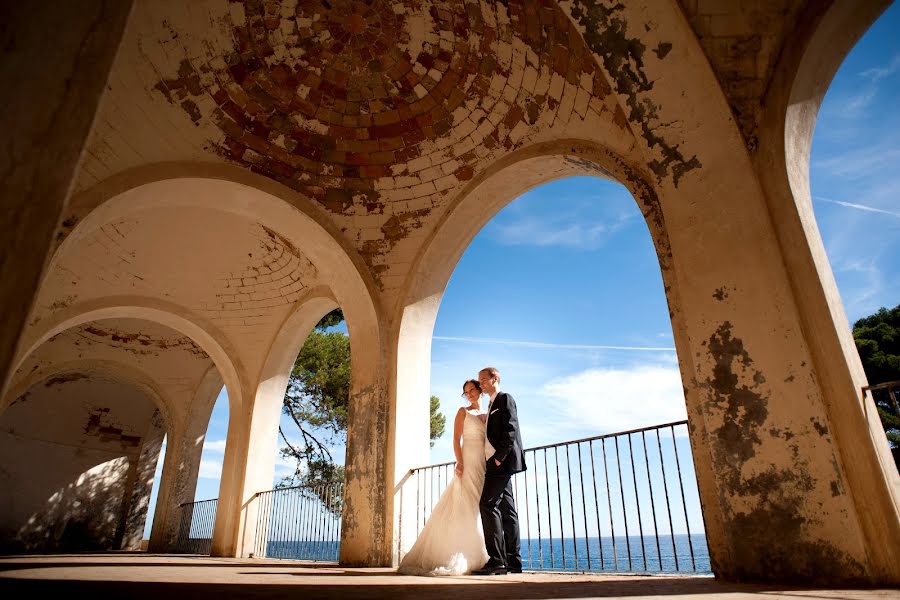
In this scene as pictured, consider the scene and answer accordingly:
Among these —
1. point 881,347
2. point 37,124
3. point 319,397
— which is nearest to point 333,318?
point 319,397

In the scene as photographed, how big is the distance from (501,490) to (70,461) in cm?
1327

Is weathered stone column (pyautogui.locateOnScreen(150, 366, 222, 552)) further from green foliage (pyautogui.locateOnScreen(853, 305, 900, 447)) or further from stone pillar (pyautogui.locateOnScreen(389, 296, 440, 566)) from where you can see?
green foliage (pyautogui.locateOnScreen(853, 305, 900, 447))

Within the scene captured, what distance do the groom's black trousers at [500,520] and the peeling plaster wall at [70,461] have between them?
37.0 feet

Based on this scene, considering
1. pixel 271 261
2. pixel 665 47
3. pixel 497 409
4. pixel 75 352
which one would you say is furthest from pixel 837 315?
pixel 75 352

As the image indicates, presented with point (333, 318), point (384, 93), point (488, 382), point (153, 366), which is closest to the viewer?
point (488, 382)

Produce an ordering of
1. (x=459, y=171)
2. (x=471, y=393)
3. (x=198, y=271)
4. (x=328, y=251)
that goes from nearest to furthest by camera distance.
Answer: (x=471, y=393) → (x=459, y=171) → (x=328, y=251) → (x=198, y=271)

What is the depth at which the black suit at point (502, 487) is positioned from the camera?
4.07 meters

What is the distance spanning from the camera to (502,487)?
4.14m

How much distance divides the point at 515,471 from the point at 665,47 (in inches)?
129

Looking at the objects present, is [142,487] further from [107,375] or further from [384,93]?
[384,93]

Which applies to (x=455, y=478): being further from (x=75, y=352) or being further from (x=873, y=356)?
(x=873, y=356)

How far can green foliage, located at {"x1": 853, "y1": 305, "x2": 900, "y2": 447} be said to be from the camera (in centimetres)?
1534

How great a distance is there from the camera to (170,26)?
4.89m

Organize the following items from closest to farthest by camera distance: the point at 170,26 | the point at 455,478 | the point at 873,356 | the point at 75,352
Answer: the point at 455,478 < the point at 170,26 < the point at 75,352 < the point at 873,356
